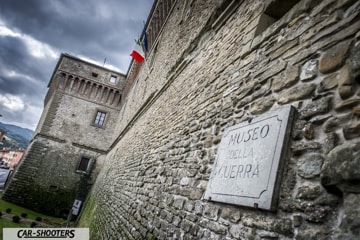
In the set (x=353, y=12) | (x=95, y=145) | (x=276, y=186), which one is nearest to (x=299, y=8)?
(x=353, y=12)

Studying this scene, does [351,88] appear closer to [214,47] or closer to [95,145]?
[214,47]

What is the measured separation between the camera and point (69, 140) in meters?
16.3

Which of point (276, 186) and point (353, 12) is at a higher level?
point (353, 12)

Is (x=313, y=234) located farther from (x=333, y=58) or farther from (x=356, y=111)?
(x=333, y=58)

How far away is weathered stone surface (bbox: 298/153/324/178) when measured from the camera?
1292 mm

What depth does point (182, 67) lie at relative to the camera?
15.7 ft

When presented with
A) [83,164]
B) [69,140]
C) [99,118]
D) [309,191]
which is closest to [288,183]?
[309,191]

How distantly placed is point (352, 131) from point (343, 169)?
8.8 inches

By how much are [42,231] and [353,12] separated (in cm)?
303

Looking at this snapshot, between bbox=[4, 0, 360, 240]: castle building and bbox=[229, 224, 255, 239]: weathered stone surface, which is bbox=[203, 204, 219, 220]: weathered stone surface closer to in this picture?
bbox=[4, 0, 360, 240]: castle building

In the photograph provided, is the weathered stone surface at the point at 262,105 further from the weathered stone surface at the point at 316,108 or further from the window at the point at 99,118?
the window at the point at 99,118

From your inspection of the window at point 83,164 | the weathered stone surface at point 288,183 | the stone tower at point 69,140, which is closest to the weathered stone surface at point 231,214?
the weathered stone surface at point 288,183

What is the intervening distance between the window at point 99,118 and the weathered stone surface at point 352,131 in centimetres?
1775

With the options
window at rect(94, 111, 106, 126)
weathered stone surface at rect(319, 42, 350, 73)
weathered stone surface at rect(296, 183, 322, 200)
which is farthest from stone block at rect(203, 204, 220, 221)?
window at rect(94, 111, 106, 126)
